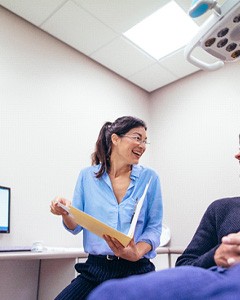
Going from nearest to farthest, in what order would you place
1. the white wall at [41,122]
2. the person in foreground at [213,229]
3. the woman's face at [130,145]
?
the person in foreground at [213,229] → the woman's face at [130,145] → the white wall at [41,122]

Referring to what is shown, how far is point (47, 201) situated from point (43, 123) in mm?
630

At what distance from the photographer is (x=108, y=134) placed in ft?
5.41

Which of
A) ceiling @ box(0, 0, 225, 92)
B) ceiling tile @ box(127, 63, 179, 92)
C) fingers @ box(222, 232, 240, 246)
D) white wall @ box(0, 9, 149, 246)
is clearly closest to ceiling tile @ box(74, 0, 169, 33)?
ceiling @ box(0, 0, 225, 92)

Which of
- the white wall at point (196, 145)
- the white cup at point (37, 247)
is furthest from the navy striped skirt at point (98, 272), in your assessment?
the white wall at point (196, 145)

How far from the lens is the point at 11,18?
2.54 metres

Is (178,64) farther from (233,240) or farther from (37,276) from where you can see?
(233,240)

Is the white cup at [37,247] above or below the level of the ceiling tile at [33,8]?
below

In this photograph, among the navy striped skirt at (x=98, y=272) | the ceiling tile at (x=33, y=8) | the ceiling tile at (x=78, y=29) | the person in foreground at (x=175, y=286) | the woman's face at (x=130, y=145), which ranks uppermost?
the ceiling tile at (x=33, y=8)

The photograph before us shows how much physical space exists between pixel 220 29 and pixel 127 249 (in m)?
0.83

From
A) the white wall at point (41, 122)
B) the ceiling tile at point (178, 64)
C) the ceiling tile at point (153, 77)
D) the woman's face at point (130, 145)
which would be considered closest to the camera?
the woman's face at point (130, 145)

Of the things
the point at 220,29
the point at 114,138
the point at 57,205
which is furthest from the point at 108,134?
the point at 220,29

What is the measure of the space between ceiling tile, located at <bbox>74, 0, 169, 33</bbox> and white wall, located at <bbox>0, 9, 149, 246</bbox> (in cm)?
52

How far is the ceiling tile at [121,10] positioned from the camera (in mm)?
2443

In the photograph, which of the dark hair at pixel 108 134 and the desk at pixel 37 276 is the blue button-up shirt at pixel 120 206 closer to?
the dark hair at pixel 108 134
